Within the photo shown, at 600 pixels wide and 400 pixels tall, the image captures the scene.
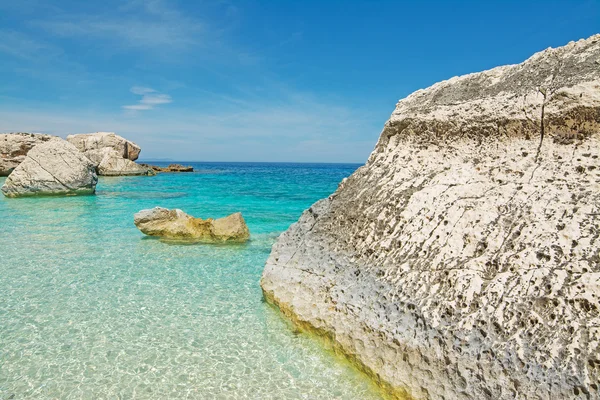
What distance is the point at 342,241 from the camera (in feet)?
17.5

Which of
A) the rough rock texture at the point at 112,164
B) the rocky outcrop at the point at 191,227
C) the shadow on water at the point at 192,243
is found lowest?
the shadow on water at the point at 192,243

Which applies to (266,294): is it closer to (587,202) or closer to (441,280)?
(441,280)

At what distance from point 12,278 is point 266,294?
4.96m

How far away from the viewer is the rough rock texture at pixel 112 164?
4370 cm

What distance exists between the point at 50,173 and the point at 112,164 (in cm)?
2466

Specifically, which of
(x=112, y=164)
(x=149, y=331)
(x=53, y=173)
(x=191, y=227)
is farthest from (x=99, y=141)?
(x=149, y=331)

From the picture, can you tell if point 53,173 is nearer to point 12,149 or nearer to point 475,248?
point 12,149

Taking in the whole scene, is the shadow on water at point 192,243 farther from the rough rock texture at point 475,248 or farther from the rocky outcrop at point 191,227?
the rough rock texture at point 475,248

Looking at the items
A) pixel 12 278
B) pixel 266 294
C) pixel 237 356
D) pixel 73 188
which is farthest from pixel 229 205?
pixel 237 356

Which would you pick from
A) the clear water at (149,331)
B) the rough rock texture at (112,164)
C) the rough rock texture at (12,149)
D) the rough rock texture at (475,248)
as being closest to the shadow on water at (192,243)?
the clear water at (149,331)

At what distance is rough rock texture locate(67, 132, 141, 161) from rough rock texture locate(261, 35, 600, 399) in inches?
1984

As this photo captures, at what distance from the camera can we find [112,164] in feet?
145

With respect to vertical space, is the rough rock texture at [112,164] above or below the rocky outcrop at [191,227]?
above

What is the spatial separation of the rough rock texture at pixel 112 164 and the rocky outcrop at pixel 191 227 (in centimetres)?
3700
